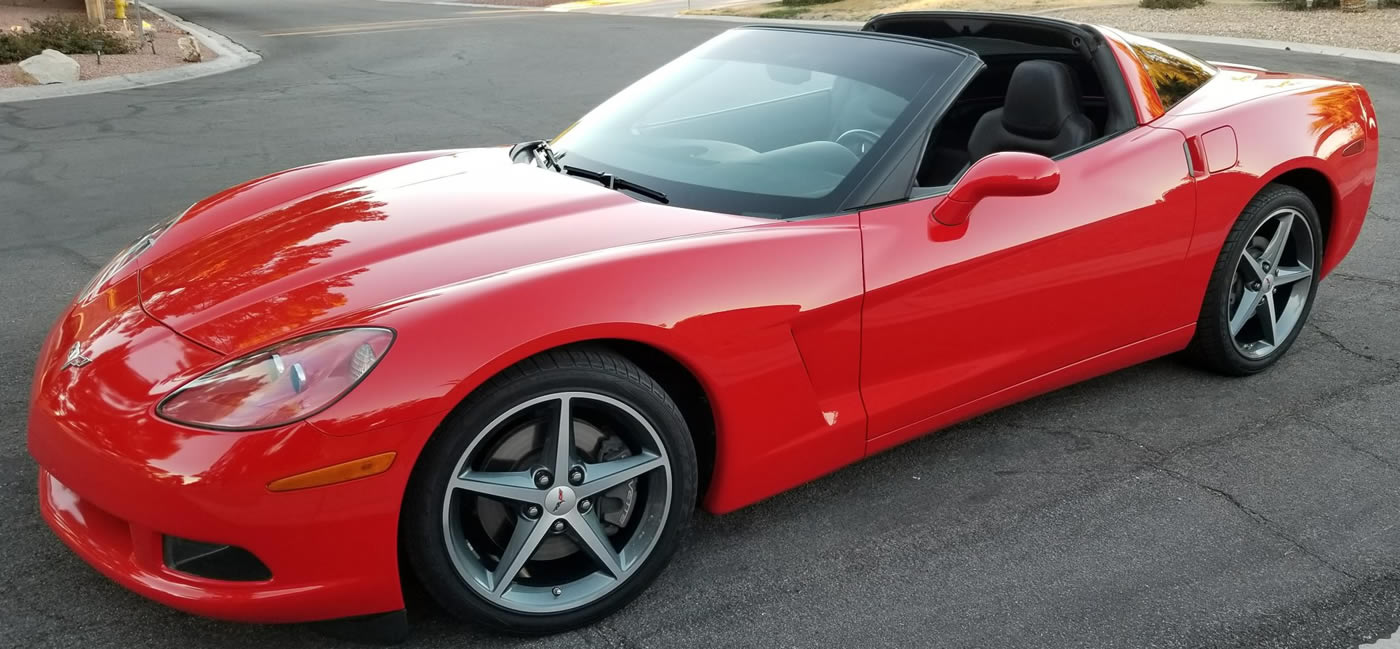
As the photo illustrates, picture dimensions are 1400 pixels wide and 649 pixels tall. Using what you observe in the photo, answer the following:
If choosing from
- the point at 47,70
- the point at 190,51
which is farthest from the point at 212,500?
the point at 190,51

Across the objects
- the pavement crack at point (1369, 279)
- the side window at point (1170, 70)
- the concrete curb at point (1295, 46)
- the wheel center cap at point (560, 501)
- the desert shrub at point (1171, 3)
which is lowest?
the pavement crack at point (1369, 279)

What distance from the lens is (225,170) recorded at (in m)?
7.61

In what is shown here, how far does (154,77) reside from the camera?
12812mm

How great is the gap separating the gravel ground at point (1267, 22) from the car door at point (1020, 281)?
12.8m

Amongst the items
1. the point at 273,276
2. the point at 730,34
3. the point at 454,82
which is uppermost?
the point at 730,34

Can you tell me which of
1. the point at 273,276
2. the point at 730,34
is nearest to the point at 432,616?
the point at 273,276

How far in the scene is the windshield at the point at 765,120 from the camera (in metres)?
3.09

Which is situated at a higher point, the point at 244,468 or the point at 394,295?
the point at 394,295

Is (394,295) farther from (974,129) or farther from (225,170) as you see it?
(225,170)

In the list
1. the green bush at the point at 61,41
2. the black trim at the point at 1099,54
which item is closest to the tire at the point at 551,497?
the black trim at the point at 1099,54

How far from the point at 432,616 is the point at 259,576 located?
469 millimetres

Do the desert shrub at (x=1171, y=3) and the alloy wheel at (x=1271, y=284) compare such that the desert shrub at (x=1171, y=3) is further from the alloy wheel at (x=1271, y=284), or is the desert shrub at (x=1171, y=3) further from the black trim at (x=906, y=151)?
the black trim at (x=906, y=151)

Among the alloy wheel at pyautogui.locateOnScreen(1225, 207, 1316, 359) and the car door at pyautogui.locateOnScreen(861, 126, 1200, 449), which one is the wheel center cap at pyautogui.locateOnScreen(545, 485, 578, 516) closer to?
the car door at pyautogui.locateOnScreen(861, 126, 1200, 449)

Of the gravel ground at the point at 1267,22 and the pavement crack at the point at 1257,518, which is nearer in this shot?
the pavement crack at the point at 1257,518
